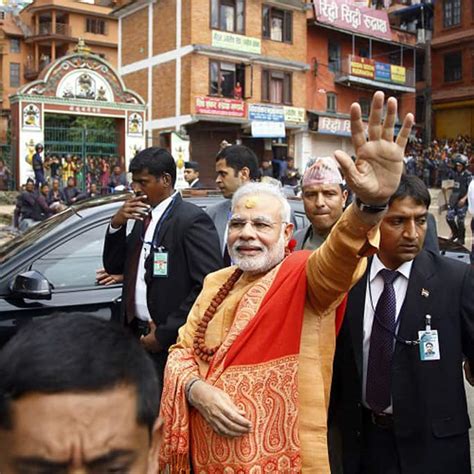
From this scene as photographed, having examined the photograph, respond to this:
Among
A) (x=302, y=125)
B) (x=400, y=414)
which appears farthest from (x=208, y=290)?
(x=302, y=125)

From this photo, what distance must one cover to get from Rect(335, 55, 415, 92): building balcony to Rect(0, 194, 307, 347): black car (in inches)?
1079

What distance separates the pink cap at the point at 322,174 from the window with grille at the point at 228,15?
77.2 ft

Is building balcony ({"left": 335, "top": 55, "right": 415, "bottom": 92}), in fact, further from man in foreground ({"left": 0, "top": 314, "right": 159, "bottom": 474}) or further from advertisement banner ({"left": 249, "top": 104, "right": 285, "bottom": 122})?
man in foreground ({"left": 0, "top": 314, "right": 159, "bottom": 474})

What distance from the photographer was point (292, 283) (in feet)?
7.01

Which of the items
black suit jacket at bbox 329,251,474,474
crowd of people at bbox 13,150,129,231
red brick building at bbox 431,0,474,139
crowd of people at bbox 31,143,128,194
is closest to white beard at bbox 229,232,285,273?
black suit jacket at bbox 329,251,474,474

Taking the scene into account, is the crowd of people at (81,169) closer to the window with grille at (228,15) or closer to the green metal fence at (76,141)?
the green metal fence at (76,141)

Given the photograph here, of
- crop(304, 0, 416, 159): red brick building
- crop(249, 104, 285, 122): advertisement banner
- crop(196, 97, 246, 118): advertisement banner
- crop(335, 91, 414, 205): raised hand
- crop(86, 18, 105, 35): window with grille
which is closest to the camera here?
crop(335, 91, 414, 205): raised hand

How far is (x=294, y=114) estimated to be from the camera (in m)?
28.2

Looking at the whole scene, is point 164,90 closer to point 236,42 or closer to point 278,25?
point 236,42

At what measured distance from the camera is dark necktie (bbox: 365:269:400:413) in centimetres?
231

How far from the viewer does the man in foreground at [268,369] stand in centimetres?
196

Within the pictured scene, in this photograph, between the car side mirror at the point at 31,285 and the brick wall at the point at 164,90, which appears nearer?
the car side mirror at the point at 31,285

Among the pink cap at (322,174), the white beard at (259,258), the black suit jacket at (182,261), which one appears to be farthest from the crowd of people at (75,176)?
the white beard at (259,258)

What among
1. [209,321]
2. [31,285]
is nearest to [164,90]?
[31,285]
